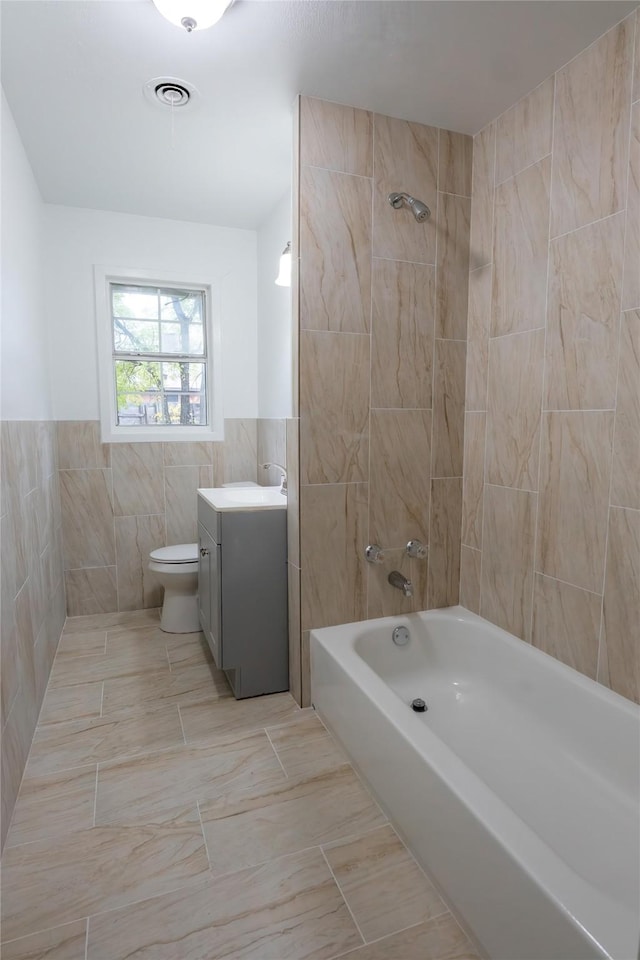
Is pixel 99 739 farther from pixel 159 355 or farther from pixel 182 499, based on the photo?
pixel 159 355

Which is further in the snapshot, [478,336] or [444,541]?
[444,541]

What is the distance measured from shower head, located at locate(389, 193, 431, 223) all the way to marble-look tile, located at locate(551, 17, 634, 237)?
0.47m

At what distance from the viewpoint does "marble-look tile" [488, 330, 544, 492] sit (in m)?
1.96

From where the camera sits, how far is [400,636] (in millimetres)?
2242

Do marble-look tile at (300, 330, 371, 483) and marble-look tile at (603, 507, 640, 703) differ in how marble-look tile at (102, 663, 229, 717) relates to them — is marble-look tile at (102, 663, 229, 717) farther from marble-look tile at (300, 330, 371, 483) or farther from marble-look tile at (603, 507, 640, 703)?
marble-look tile at (603, 507, 640, 703)

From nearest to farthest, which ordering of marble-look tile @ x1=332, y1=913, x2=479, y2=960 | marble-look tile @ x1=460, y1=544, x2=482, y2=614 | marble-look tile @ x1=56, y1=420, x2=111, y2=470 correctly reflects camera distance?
marble-look tile @ x1=332, y1=913, x2=479, y2=960
marble-look tile @ x1=460, y1=544, x2=482, y2=614
marble-look tile @ x1=56, y1=420, x2=111, y2=470

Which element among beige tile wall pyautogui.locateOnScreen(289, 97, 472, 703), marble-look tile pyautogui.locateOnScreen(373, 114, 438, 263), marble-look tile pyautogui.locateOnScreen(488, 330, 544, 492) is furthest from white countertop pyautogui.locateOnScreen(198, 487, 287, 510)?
marble-look tile pyautogui.locateOnScreen(373, 114, 438, 263)

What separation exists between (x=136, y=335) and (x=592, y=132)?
2715 millimetres

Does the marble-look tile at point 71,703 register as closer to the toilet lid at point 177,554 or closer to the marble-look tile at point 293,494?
the toilet lid at point 177,554

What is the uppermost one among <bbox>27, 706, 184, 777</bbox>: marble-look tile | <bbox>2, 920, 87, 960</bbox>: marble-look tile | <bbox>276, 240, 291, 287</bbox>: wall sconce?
<bbox>276, 240, 291, 287</bbox>: wall sconce

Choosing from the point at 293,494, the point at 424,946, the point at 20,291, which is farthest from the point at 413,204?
the point at 424,946

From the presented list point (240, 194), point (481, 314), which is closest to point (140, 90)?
point (240, 194)

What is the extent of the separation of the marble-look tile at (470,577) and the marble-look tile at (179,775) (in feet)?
3.62

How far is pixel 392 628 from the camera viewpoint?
224 centimetres
